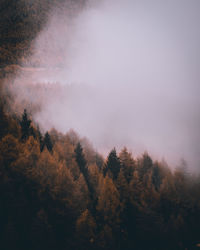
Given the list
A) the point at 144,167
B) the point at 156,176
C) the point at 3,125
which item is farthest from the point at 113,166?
the point at 3,125

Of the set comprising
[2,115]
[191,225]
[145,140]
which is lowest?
[191,225]

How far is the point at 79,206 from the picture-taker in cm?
3394

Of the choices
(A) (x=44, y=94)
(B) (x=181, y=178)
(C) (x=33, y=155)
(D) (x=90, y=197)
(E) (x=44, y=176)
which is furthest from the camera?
(A) (x=44, y=94)

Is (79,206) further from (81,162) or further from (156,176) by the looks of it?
(156,176)

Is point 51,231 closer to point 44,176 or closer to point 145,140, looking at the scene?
point 44,176

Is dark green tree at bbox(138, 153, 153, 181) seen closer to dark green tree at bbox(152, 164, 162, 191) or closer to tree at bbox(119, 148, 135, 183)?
dark green tree at bbox(152, 164, 162, 191)

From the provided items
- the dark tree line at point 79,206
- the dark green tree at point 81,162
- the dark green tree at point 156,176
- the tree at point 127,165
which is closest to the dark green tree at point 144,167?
the dark green tree at point 156,176

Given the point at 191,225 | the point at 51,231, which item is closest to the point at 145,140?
the point at 191,225

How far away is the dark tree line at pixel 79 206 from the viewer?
26.4 metres

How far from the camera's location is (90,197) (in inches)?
1539

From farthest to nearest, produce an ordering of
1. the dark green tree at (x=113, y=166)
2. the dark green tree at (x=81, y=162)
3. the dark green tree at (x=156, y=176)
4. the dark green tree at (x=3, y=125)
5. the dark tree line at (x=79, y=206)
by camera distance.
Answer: the dark green tree at (x=156, y=176) < the dark green tree at (x=81, y=162) < the dark green tree at (x=113, y=166) < the dark green tree at (x=3, y=125) < the dark tree line at (x=79, y=206)

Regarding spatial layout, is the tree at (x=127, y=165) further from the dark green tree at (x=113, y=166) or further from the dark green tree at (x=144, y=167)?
the dark green tree at (x=144, y=167)

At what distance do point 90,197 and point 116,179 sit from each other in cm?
748

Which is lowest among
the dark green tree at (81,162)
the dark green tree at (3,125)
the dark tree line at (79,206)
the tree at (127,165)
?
the dark tree line at (79,206)
